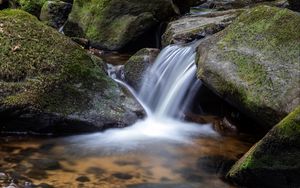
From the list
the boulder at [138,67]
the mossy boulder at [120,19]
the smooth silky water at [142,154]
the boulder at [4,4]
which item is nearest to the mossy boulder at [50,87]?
the smooth silky water at [142,154]

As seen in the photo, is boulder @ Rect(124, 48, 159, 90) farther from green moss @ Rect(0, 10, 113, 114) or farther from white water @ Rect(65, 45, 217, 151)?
green moss @ Rect(0, 10, 113, 114)

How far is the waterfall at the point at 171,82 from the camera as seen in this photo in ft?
23.1

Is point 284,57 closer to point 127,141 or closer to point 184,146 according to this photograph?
point 184,146

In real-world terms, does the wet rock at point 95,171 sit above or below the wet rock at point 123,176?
above

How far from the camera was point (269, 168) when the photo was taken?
4289mm

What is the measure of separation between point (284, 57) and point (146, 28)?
5.04m

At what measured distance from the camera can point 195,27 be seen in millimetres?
9008

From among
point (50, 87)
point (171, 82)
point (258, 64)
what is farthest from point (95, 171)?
point (171, 82)

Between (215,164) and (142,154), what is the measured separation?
0.86 metres

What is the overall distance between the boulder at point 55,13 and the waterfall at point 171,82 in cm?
511

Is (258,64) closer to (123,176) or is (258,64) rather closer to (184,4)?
(123,176)

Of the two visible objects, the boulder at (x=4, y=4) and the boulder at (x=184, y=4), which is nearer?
the boulder at (x=184, y=4)

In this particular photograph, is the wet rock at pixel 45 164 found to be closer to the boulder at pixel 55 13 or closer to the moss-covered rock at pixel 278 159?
the moss-covered rock at pixel 278 159

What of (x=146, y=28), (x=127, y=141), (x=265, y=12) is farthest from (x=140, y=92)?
(x=146, y=28)
